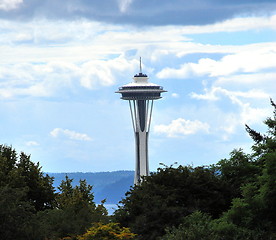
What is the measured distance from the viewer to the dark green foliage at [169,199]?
4966 centimetres

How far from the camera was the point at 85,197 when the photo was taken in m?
76.1

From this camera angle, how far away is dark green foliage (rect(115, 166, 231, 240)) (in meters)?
49.7

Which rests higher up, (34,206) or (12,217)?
(34,206)

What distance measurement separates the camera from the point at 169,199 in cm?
5206

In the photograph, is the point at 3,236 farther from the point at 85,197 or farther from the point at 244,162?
the point at 85,197

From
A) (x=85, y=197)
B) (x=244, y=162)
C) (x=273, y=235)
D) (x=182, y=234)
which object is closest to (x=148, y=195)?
(x=244, y=162)

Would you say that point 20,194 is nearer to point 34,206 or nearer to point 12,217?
point 12,217

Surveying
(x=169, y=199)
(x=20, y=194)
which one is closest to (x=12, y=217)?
(x=20, y=194)

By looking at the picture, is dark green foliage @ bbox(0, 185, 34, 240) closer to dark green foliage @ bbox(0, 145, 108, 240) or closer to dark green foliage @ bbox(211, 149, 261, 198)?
dark green foliage @ bbox(0, 145, 108, 240)

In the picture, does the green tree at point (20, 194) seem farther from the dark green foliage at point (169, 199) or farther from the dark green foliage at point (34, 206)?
the dark green foliage at point (169, 199)

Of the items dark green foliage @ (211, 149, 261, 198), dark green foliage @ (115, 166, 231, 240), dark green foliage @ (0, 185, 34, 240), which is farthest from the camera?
dark green foliage @ (211, 149, 261, 198)

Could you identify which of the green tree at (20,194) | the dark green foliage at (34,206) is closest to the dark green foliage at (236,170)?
the dark green foliage at (34,206)

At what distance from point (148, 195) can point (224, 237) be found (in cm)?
1230

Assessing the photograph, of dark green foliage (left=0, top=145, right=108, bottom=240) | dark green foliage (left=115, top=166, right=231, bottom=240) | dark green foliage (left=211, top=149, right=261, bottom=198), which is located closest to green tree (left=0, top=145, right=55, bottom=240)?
dark green foliage (left=0, top=145, right=108, bottom=240)
